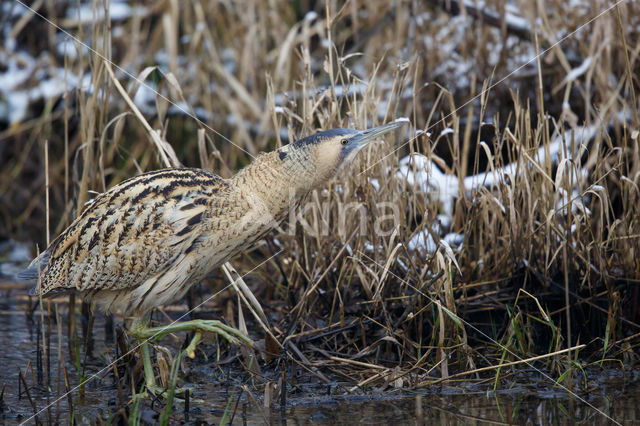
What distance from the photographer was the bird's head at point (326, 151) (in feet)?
9.42

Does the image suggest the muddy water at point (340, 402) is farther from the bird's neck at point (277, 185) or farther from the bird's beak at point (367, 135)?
the bird's beak at point (367, 135)

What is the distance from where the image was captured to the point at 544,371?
3025mm

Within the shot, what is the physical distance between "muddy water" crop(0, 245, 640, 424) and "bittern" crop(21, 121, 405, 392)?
0.71 ft

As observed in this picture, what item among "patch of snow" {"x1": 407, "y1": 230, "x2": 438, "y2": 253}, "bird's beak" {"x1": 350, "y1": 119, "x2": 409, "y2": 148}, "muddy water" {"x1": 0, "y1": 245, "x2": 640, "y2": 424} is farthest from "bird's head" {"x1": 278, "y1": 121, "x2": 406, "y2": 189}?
"muddy water" {"x1": 0, "y1": 245, "x2": 640, "y2": 424}

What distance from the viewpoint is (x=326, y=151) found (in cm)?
287

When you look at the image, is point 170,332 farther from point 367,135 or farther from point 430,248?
point 430,248

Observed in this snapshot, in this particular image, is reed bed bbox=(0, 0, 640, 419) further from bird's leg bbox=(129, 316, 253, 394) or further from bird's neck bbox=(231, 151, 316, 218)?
bird's neck bbox=(231, 151, 316, 218)

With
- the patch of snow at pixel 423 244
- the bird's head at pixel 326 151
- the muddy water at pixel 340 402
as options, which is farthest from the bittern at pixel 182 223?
the patch of snow at pixel 423 244

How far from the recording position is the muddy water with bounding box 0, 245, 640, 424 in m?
2.64

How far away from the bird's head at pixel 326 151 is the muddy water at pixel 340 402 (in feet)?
2.48

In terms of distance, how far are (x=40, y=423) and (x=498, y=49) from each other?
3879 mm

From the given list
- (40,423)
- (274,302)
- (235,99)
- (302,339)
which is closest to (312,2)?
(235,99)

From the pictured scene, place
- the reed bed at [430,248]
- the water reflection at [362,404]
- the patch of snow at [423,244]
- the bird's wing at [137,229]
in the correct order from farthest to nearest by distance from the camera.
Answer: the patch of snow at [423,244]
the reed bed at [430,248]
the bird's wing at [137,229]
the water reflection at [362,404]

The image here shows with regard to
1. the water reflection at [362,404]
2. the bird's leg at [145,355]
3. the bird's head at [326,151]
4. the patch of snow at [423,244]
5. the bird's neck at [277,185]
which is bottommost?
the water reflection at [362,404]
